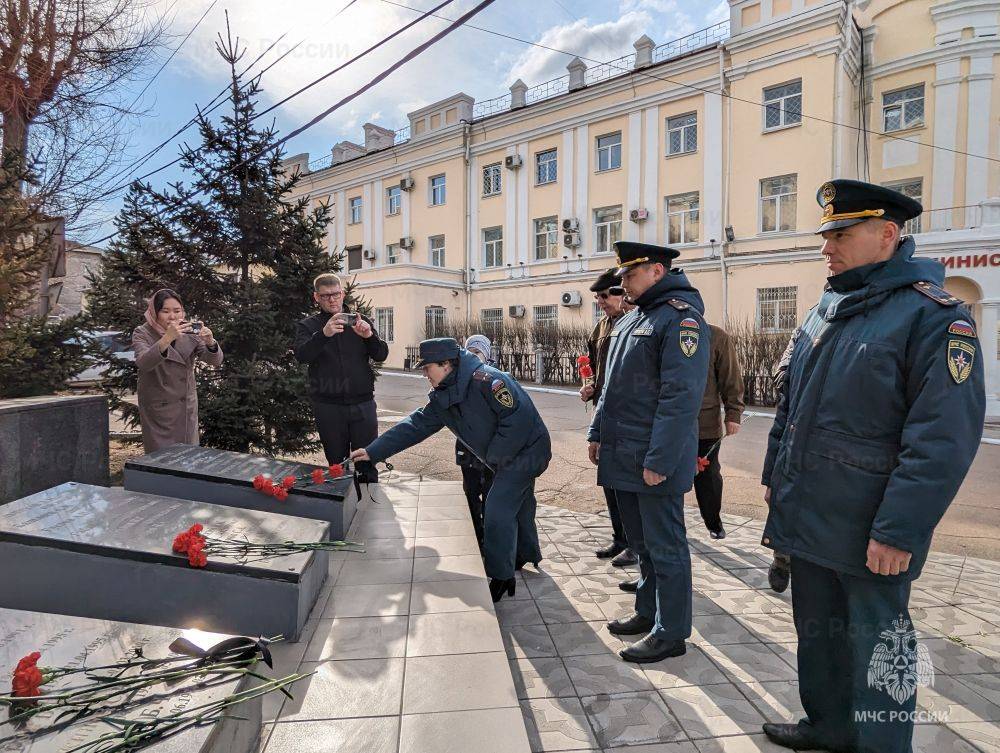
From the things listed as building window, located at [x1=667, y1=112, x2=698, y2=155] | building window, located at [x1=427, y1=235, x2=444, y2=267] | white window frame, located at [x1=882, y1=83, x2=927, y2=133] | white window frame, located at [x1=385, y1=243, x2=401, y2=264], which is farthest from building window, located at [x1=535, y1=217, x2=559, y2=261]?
white window frame, located at [x1=882, y1=83, x2=927, y2=133]

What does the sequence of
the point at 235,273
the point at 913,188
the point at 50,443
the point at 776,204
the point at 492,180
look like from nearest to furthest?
the point at 50,443 → the point at 235,273 → the point at 913,188 → the point at 776,204 → the point at 492,180

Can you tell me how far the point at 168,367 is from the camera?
4160mm

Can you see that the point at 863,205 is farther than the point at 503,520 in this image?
No

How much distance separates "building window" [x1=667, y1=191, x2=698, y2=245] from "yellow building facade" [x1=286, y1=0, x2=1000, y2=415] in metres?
0.05

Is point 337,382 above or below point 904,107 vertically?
below

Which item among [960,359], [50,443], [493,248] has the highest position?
[493,248]

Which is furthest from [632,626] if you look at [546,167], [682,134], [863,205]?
[546,167]

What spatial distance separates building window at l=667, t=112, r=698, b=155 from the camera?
18694 mm

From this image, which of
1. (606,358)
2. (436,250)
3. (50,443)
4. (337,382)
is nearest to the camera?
(606,358)

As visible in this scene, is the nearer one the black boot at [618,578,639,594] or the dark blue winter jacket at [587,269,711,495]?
the dark blue winter jacket at [587,269,711,495]

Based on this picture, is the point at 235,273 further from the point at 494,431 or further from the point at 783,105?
the point at 783,105

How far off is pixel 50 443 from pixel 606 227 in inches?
744

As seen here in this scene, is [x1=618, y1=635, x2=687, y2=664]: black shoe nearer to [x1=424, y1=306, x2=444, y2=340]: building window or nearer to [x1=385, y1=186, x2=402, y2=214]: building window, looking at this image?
[x1=424, y1=306, x2=444, y2=340]: building window

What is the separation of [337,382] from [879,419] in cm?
341
